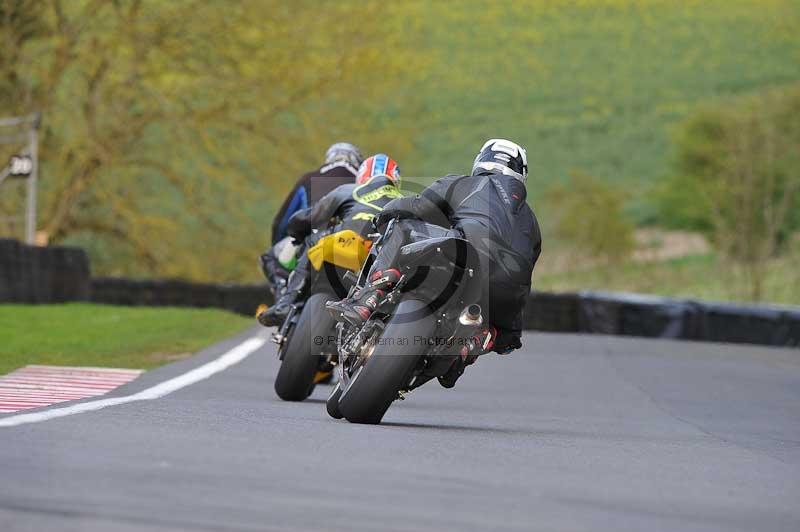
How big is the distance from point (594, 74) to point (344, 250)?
7661 cm

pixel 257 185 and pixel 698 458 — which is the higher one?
pixel 698 458

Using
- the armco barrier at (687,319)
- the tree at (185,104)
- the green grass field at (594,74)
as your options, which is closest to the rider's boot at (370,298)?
the armco barrier at (687,319)

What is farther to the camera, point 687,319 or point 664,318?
point 664,318

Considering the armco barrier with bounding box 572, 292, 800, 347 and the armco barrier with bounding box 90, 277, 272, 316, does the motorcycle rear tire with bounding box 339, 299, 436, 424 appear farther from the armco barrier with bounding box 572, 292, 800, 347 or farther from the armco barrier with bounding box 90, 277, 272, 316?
the armco barrier with bounding box 90, 277, 272, 316

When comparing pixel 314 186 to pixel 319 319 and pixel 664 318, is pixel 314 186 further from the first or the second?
pixel 664 318

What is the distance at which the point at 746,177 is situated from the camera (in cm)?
3706

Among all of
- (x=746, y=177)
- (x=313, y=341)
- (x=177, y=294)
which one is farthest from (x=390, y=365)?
(x=746, y=177)

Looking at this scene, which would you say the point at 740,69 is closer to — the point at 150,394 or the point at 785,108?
the point at 785,108

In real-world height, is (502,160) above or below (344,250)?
above

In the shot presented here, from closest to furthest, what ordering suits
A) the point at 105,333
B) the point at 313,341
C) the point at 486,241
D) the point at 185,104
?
the point at 486,241, the point at 313,341, the point at 105,333, the point at 185,104

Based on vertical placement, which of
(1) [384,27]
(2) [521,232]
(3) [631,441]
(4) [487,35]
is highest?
(2) [521,232]

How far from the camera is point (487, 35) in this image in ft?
309

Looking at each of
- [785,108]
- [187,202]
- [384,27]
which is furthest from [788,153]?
[187,202]

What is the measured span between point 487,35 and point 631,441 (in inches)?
3435
